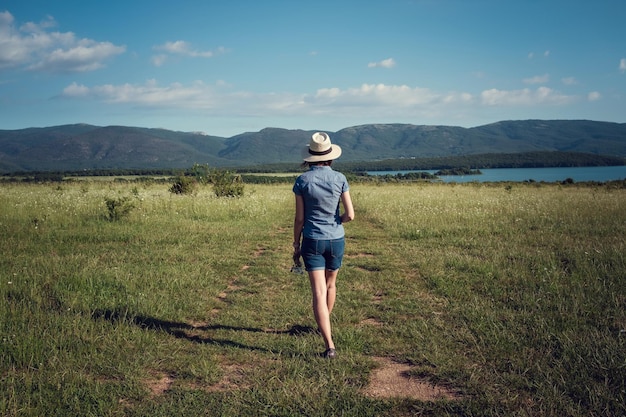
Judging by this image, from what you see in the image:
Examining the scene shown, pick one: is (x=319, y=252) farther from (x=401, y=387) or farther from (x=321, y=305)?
(x=401, y=387)

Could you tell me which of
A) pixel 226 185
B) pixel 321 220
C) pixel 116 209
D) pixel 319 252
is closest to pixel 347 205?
pixel 321 220

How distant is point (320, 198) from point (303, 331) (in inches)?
81.9

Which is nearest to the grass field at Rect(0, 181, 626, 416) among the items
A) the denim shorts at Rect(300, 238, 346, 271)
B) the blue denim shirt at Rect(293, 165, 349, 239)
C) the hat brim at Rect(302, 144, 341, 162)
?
the denim shorts at Rect(300, 238, 346, 271)

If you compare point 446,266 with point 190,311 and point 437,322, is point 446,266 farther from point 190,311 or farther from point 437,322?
point 190,311

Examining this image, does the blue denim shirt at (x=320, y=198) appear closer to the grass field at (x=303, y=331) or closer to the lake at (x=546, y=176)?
the grass field at (x=303, y=331)

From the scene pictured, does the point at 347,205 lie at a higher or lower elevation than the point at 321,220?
higher

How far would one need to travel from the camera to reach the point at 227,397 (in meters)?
3.79

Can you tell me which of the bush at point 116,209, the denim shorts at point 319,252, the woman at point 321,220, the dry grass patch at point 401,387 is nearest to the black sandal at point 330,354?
the woman at point 321,220

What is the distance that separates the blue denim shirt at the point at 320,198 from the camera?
15.3 ft

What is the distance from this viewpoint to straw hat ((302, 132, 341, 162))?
15.7 feet

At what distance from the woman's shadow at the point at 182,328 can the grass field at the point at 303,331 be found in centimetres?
4

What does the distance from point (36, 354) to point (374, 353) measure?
4.05m

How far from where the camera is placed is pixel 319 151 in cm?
483

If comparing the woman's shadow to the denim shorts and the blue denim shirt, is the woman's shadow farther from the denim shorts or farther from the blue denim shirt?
the blue denim shirt
